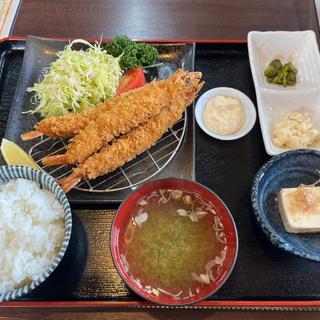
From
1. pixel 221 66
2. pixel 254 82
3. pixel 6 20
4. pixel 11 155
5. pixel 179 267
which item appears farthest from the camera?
pixel 6 20

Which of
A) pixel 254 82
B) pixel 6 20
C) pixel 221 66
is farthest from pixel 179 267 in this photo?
pixel 6 20

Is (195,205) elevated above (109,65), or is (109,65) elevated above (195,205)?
(109,65)

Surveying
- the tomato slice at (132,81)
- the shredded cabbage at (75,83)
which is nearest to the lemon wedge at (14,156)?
the shredded cabbage at (75,83)

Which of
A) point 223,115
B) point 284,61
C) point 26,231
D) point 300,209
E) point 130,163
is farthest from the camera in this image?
point 284,61

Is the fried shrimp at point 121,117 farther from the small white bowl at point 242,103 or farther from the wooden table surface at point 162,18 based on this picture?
the wooden table surface at point 162,18

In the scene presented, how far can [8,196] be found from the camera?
173 centimetres

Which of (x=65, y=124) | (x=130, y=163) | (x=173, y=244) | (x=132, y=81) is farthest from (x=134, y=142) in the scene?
(x=173, y=244)

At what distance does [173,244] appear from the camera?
166 centimetres

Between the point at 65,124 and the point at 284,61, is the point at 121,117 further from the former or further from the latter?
the point at 284,61

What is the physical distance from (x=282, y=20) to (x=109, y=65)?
51.1 inches

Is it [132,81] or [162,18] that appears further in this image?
[162,18]

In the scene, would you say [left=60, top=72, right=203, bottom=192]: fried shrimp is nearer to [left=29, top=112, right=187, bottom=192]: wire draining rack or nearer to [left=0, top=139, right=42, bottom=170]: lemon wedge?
[left=29, top=112, right=187, bottom=192]: wire draining rack

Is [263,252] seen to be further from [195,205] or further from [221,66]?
[221,66]

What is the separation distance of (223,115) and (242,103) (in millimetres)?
149
